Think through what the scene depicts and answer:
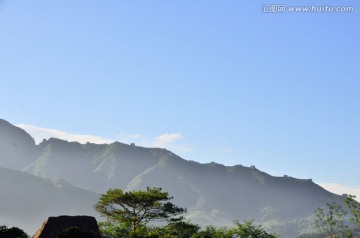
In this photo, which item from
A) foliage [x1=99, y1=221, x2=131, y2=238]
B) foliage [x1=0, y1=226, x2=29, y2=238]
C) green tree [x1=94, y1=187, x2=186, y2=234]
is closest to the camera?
foliage [x1=0, y1=226, x2=29, y2=238]

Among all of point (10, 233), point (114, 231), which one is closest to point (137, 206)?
point (114, 231)

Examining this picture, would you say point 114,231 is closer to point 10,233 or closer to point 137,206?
point 137,206

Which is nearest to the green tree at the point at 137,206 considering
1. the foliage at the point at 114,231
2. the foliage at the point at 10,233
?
the foliage at the point at 114,231

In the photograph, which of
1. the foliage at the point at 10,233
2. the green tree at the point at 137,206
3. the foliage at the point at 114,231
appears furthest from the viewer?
the foliage at the point at 114,231

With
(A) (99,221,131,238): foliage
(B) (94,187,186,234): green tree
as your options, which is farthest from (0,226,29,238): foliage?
(A) (99,221,131,238): foliage

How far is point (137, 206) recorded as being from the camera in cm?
6144

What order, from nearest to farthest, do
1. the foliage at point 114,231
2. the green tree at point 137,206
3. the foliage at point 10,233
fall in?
1. the foliage at point 10,233
2. the green tree at point 137,206
3. the foliage at point 114,231

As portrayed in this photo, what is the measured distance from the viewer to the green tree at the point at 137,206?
6044cm

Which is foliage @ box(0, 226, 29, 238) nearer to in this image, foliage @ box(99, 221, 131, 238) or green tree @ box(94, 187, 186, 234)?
green tree @ box(94, 187, 186, 234)

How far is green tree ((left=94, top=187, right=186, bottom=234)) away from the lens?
6044cm

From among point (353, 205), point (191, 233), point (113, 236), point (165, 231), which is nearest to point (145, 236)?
point (165, 231)

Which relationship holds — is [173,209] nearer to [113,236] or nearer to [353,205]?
[113,236]

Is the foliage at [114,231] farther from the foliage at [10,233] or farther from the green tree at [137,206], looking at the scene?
the foliage at [10,233]

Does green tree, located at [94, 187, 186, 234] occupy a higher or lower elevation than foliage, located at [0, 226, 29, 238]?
higher
